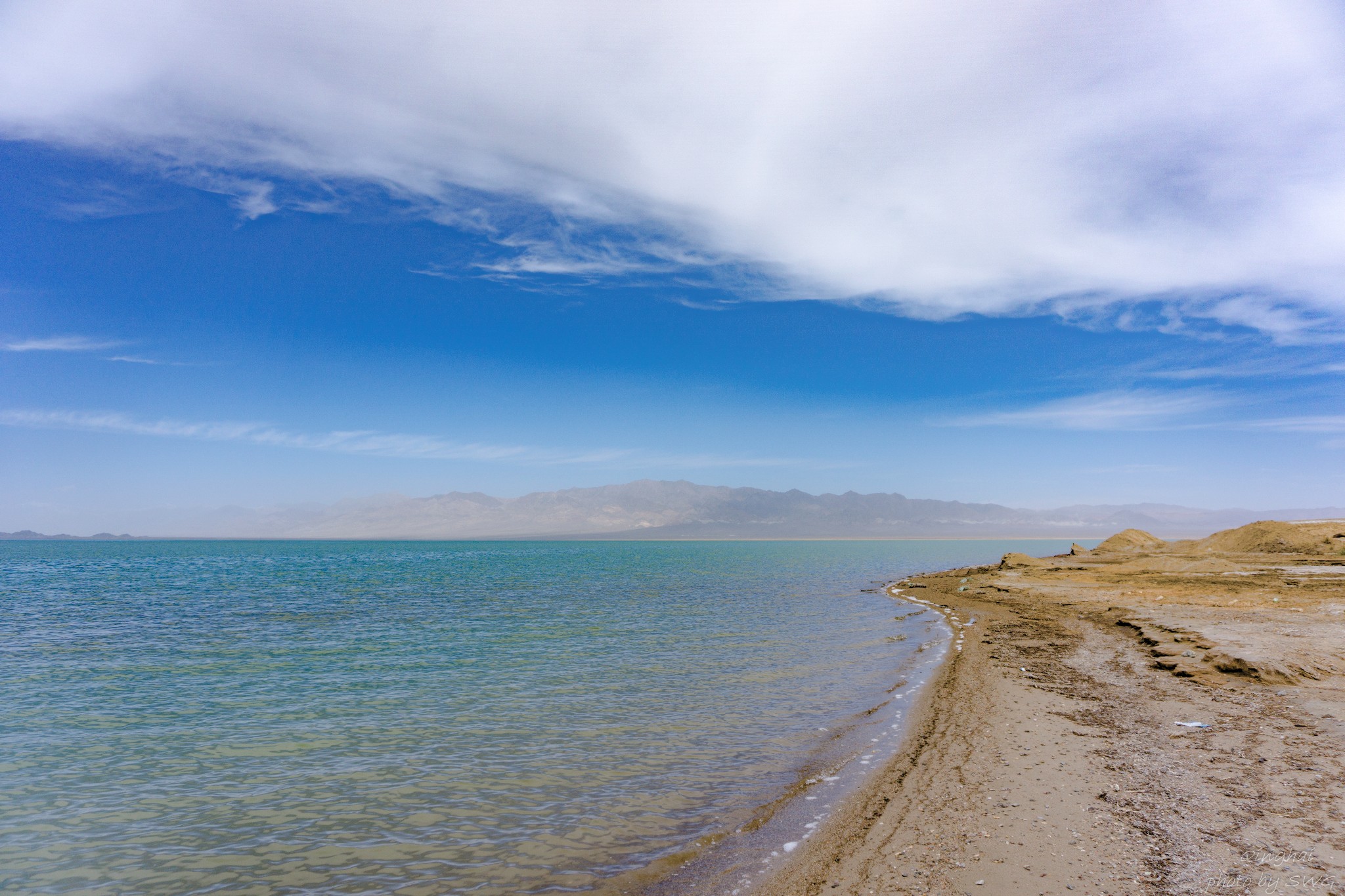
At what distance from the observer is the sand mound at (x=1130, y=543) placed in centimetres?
6388

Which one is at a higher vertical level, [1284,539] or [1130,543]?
[1284,539]

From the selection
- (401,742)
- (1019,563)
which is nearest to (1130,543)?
(1019,563)

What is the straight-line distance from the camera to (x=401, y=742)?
12.6 m

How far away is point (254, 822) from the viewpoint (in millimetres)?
9352

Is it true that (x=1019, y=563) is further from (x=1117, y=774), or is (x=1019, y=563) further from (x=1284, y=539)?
(x=1117, y=774)

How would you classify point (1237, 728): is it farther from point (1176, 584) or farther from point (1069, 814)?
point (1176, 584)

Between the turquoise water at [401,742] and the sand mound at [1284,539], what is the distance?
41974 mm

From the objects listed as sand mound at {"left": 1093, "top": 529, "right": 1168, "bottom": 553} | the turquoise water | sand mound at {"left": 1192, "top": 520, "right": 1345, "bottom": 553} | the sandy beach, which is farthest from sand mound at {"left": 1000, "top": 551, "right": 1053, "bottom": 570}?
the sandy beach

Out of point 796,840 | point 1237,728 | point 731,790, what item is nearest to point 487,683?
point 731,790

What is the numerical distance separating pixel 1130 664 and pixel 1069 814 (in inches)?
449

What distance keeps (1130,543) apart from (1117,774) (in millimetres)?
70215

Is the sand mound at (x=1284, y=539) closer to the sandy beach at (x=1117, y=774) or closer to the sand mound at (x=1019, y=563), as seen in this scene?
the sand mound at (x=1019, y=563)

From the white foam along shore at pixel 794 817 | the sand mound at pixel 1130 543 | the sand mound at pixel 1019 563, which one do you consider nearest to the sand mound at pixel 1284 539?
the sand mound at pixel 1130 543

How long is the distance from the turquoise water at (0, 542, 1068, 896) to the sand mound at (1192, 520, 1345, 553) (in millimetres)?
41974
